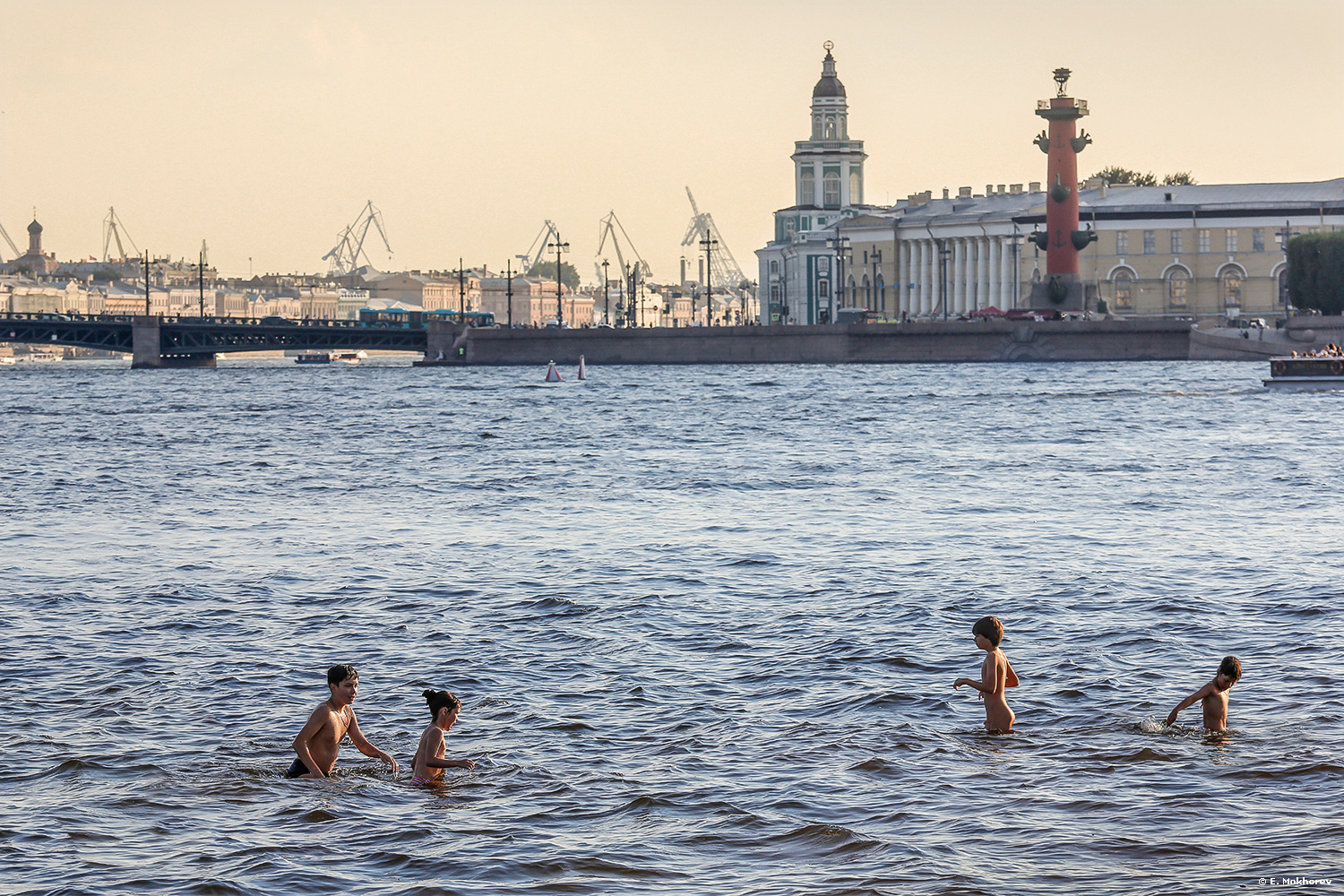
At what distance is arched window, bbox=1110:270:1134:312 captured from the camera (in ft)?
333

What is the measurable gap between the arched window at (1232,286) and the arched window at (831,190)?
156ft

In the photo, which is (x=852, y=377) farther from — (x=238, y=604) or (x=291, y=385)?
(x=238, y=604)

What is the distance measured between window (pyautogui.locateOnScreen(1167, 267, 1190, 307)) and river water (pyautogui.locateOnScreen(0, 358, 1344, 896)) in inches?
2838

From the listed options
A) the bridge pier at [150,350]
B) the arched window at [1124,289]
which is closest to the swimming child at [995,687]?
the bridge pier at [150,350]

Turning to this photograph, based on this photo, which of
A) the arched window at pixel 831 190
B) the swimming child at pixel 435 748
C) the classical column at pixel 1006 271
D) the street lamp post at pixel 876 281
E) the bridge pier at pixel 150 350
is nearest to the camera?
the swimming child at pixel 435 748

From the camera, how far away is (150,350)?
96312 millimetres

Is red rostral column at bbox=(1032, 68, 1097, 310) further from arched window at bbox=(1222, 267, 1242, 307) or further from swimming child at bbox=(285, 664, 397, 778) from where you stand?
swimming child at bbox=(285, 664, 397, 778)

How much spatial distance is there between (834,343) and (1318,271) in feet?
75.3

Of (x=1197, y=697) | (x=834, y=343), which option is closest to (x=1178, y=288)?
(x=834, y=343)

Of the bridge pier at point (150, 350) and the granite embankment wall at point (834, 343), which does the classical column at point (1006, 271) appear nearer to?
the granite embankment wall at point (834, 343)

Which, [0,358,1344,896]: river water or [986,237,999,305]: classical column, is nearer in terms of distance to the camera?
→ [0,358,1344,896]: river water

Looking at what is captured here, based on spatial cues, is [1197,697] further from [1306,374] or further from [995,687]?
[1306,374]

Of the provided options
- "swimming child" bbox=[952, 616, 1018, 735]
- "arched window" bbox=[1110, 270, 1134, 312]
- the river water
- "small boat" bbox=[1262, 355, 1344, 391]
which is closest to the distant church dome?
"arched window" bbox=[1110, 270, 1134, 312]

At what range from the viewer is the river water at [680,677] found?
8.92 m
